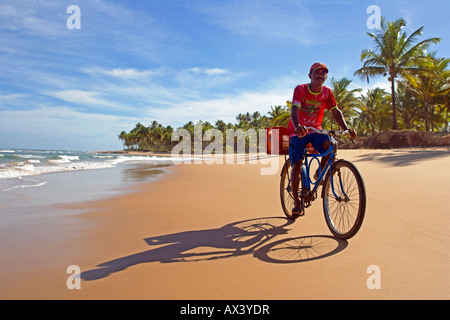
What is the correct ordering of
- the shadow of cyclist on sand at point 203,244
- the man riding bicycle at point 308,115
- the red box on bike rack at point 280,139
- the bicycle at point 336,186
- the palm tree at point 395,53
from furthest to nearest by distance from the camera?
the palm tree at point 395,53
the red box on bike rack at point 280,139
the man riding bicycle at point 308,115
the bicycle at point 336,186
the shadow of cyclist on sand at point 203,244

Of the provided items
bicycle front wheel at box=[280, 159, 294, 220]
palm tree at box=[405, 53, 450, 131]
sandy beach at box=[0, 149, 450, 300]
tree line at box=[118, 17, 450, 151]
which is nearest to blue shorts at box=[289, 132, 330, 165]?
bicycle front wheel at box=[280, 159, 294, 220]

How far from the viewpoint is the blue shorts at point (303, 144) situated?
3.51 metres

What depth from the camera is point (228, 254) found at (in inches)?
107

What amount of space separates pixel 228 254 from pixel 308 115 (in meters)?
2.05

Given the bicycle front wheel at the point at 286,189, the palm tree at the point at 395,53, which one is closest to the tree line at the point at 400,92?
the palm tree at the point at 395,53

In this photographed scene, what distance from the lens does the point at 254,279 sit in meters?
2.17

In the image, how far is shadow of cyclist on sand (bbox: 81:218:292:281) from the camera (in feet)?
8.26

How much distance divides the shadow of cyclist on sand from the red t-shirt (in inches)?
50.4

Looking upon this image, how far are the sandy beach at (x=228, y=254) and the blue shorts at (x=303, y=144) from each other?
Result: 0.90 m

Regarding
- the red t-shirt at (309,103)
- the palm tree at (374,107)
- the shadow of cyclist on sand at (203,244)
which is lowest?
the shadow of cyclist on sand at (203,244)

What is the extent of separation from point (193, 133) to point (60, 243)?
8157cm

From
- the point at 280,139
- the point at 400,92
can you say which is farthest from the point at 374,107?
the point at 280,139

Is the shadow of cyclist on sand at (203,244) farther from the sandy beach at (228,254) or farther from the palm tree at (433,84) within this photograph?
the palm tree at (433,84)
